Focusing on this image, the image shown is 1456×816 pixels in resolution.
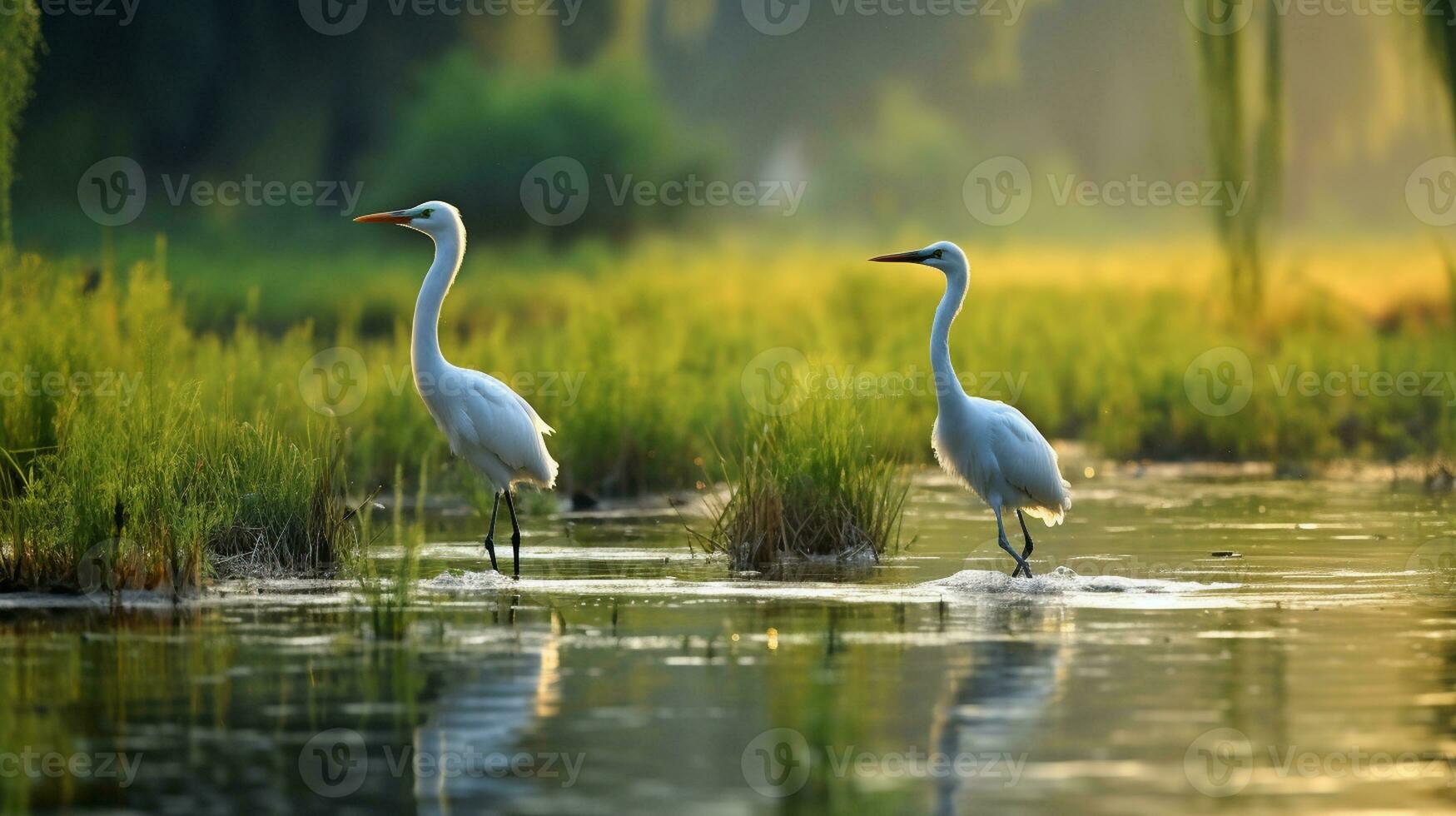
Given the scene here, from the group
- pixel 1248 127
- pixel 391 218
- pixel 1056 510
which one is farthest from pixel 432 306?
pixel 1248 127

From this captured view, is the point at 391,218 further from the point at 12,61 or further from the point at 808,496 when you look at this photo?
the point at 12,61

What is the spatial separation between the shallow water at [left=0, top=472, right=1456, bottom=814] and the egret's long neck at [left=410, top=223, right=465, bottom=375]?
5.23 ft

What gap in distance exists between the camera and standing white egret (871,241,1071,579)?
490 inches

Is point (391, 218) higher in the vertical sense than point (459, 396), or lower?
higher

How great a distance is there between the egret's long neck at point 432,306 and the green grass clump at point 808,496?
2127 millimetres

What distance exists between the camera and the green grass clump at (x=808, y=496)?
12977mm

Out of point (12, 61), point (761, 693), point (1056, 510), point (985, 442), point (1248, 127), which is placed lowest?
point (761, 693)

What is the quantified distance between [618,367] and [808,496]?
17.8ft

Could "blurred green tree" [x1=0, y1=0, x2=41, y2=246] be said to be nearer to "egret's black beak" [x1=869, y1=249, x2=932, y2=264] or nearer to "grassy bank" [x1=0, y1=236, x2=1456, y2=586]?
"grassy bank" [x1=0, y1=236, x2=1456, y2=586]

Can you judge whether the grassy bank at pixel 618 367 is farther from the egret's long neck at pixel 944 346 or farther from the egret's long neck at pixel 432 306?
the egret's long neck at pixel 944 346

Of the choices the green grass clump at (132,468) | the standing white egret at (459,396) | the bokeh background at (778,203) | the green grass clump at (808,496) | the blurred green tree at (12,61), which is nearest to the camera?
the green grass clump at (132,468)

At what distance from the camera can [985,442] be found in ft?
40.8

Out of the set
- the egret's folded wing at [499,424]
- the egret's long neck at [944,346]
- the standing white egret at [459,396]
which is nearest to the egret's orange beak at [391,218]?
the standing white egret at [459,396]

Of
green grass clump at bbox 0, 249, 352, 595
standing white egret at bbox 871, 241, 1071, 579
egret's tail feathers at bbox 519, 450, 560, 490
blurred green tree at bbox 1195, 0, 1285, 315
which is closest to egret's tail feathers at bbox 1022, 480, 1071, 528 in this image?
standing white egret at bbox 871, 241, 1071, 579
